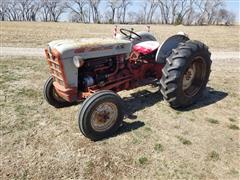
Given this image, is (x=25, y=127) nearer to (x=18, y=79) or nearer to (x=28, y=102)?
(x=28, y=102)

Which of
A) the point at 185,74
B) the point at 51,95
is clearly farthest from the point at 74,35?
the point at 185,74

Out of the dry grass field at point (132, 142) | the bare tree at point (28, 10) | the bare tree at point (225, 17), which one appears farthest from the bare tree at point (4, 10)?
A: the dry grass field at point (132, 142)

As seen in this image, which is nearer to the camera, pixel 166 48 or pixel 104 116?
pixel 104 116

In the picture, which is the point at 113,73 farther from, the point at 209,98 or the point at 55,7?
the point at 55,7

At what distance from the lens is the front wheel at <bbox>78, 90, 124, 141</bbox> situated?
3957 mm

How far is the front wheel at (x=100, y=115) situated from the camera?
396 cm

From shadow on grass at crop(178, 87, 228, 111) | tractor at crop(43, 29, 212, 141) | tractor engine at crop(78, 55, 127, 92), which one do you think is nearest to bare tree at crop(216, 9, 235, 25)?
shadow on grass at crop(178, 87, 228, 111)

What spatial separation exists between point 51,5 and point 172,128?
111 metres

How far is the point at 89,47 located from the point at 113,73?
0.75 meters

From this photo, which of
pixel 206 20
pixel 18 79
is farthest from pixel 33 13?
pixel 18 79

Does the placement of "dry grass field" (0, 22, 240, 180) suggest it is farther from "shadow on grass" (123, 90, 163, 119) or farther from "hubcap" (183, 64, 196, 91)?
"hubcap" (183, 64, 196, 91)

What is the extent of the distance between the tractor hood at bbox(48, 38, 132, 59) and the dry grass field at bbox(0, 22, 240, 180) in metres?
1.21

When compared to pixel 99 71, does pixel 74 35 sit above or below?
below

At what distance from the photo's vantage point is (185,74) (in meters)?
5.12
